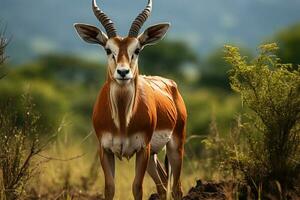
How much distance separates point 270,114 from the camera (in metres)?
10.3

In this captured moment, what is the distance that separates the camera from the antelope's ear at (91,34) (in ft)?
34.9

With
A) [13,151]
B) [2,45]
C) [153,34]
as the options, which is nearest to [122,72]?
[153,34]

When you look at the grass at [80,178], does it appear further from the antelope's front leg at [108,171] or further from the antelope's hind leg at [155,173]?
the antelope's front leg at [108,171]

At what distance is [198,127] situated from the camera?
42.9 m

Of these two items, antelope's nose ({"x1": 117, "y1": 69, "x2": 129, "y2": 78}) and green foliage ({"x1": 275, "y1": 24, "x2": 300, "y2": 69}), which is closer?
antelope's nose ({"x1": 117, "y1": 69, "x2": 129, "y2": 78})

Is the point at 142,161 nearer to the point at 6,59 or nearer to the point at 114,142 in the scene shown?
the point at 114,142

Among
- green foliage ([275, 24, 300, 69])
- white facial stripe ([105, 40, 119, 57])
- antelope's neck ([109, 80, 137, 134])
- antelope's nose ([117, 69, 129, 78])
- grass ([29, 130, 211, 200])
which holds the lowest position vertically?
grass ([29, 130, 211, 200])

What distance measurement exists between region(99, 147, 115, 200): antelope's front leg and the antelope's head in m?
0.98

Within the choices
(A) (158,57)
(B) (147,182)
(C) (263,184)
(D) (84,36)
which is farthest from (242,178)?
(A) (158,57)

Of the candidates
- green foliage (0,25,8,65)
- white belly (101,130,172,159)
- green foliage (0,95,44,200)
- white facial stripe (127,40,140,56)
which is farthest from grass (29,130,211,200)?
white facial stripe (127,40,140,56)

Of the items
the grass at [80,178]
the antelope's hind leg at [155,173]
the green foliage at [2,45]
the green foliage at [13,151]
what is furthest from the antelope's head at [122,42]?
the grass at [80,178]

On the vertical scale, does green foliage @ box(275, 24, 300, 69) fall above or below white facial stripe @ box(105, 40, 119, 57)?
above

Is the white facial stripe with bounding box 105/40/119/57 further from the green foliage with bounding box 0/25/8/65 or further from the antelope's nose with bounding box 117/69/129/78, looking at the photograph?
the green foliage with bounding box 0/25/8/65

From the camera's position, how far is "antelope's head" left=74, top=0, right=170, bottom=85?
9875 millimetres
